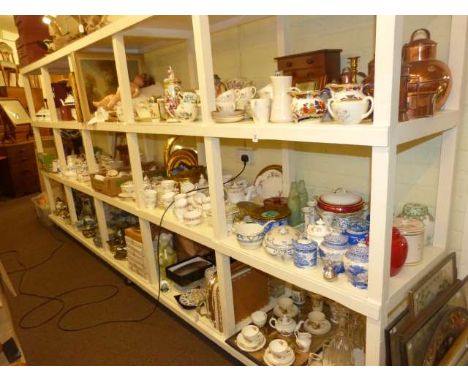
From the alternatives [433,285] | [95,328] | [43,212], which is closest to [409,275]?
[433,285]

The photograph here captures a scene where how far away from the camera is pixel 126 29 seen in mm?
1610

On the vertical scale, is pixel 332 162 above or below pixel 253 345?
above

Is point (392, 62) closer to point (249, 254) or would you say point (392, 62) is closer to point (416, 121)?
point (416, 121)

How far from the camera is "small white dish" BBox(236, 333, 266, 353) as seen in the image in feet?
4.75

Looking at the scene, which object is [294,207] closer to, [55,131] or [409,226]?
[409,226]

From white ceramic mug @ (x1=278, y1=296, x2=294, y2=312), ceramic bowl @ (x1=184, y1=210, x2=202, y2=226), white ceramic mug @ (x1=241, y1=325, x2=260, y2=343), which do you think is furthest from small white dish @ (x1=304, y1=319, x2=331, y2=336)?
ceramic bowl @ (x1=184, y1=210, x2=202, y2=226)

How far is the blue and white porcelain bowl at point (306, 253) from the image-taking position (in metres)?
1.15

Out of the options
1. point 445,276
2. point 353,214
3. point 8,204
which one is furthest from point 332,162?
point 8,204

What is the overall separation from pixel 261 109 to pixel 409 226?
0.62 meters

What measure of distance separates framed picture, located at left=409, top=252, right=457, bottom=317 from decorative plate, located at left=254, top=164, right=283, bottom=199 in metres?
0.75

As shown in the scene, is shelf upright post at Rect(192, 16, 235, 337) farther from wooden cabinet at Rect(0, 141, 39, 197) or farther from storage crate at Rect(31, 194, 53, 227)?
wooden cabinet at Rect(0, 141, 39, 197)

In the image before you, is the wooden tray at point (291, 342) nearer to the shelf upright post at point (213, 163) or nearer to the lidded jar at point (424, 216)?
the shelf upright post at point (213, 163)

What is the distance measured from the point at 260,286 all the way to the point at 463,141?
1058mm

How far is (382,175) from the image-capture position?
85cm
